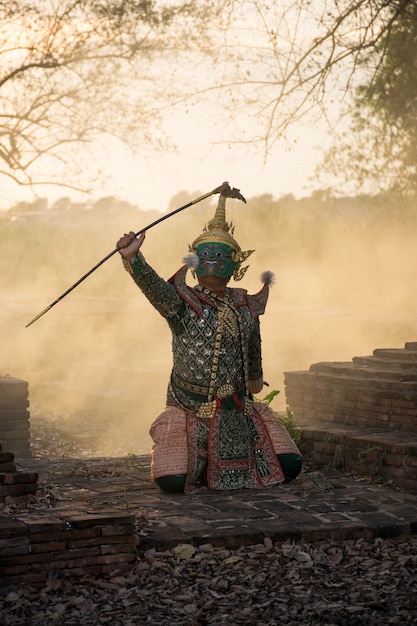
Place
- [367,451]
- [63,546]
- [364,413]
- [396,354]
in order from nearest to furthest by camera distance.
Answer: [63,546]
[367,451]
[364,413]
[396,354]

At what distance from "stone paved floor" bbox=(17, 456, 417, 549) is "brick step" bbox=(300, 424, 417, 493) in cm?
12

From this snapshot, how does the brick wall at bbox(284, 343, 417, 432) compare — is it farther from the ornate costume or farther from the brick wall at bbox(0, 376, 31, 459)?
the brick wall at bbox(0, 376, 31, 459)

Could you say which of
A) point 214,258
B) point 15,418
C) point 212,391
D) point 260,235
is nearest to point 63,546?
point 212,391

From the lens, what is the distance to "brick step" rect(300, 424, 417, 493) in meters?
7.07

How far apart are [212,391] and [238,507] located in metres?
1.01

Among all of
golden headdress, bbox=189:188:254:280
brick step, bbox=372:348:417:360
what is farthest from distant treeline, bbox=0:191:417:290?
golden headdress, bbox=189:188:254:280

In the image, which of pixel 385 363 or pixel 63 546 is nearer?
pixel 63 546

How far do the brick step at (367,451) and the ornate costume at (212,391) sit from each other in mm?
657

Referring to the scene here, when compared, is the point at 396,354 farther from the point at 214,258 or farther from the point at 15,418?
the point at 15,418

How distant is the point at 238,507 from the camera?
20.2ft

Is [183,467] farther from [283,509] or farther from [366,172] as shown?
[366,172]

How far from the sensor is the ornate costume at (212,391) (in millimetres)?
6844

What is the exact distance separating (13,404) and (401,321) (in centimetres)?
1045

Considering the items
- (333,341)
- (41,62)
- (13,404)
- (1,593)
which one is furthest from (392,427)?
(333,341)
